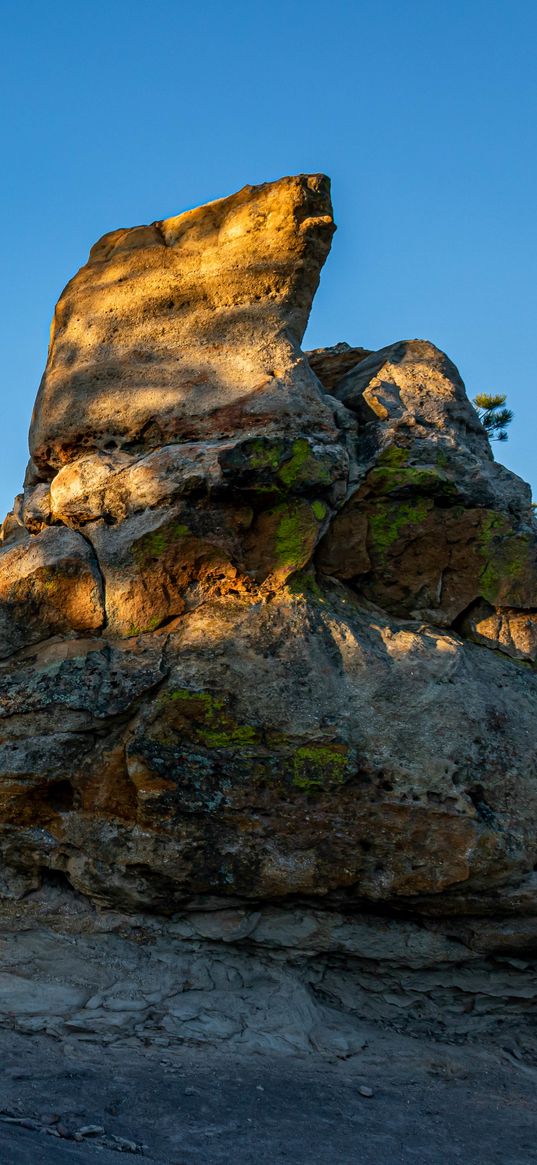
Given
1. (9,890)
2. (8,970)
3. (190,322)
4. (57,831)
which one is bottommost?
(8,970)

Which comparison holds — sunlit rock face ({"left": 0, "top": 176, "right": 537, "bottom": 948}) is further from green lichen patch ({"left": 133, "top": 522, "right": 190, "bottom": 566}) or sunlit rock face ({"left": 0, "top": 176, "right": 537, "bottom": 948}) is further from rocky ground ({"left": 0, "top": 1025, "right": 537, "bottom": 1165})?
rocky ground ({"left": 0, "top": 1025, "right": 537, "bottom": 1165})

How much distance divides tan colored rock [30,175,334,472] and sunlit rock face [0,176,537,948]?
0.07ft

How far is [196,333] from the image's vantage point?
7477 mm

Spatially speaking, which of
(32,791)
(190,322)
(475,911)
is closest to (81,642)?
(32,791)

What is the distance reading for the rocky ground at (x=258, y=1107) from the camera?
4.10 metres

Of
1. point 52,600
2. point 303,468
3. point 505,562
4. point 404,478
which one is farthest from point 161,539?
point 505,562

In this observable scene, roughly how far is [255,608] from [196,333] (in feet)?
8.21

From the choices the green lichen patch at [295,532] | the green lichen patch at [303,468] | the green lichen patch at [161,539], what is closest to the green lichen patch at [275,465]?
the green lichen patch at [303,468]

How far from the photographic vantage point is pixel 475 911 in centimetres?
613

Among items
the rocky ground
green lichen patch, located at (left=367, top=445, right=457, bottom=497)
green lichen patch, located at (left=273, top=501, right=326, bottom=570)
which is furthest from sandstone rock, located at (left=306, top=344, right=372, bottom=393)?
the rocky ground

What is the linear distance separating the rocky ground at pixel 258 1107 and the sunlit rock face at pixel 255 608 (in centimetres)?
106

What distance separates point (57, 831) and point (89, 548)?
6.89ft

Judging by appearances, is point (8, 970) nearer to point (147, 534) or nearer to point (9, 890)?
point (9, 890)

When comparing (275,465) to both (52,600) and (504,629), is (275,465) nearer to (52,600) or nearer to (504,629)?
(52,600)
